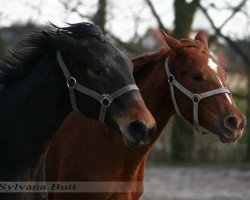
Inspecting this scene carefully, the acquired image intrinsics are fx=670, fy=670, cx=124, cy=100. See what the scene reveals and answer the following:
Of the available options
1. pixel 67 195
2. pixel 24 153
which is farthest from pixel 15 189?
pixel 67 195

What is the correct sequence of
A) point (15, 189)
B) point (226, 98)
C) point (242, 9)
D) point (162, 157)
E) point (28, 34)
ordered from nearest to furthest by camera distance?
point (15, 189) → point (28, 34) → point (226, 98) → point (242, 9) → point (162, 157)

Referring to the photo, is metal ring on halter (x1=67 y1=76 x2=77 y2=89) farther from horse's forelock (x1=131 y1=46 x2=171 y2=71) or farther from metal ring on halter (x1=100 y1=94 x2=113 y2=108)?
horse's forelock (x1=131 y1=46 x2=171 y2=71)

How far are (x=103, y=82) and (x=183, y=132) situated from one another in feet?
48.9

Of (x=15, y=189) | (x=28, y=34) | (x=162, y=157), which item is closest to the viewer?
(x=15, y=189)

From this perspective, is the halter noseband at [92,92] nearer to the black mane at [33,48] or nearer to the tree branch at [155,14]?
the black mane at [33,48]

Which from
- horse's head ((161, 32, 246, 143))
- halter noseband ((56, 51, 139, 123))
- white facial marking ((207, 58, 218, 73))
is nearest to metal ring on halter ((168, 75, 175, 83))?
horse's head ((161, 32, 246, 143))

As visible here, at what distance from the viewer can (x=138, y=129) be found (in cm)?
419

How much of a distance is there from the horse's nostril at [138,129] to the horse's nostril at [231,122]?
1327mm

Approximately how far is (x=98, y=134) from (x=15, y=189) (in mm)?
1482

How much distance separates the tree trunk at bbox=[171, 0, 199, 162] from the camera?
1895cm

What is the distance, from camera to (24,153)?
4.46 metres

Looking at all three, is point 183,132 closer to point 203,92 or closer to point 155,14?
point 155,14

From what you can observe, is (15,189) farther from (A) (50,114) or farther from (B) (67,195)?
(B) (67,195)

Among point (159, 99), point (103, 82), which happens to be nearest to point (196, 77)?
point (159, 99)
